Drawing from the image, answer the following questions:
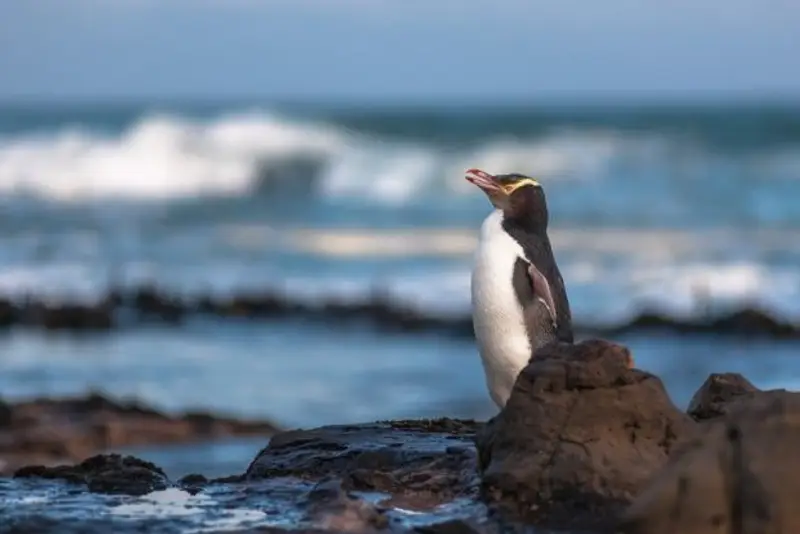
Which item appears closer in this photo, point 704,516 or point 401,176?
point 704,516

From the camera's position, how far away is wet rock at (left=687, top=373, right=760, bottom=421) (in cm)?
674

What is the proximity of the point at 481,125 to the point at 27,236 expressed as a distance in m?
26.4

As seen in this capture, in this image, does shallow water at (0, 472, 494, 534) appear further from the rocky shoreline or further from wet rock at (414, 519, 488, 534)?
the rocky shoreline

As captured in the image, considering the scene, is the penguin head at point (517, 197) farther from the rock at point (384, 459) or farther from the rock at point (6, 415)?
the rock at point (6, 415)

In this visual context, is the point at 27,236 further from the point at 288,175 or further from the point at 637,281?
the point at 288,175

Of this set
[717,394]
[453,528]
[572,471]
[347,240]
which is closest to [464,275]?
[347,240]

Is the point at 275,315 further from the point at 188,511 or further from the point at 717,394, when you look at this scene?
the point at 188,511

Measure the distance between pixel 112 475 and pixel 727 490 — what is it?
8.60 ft

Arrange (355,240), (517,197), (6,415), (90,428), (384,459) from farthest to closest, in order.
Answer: (355,240), (6,415), (90,428), (517,197), (384,459)

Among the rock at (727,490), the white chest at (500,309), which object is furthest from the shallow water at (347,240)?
the white chest at (500,309)

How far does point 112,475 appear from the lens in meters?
6.84

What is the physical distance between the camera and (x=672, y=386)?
14.7 meters

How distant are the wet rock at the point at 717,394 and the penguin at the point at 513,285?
1013 mm

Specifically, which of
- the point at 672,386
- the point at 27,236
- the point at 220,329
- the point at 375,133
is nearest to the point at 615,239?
the point at 27,236
